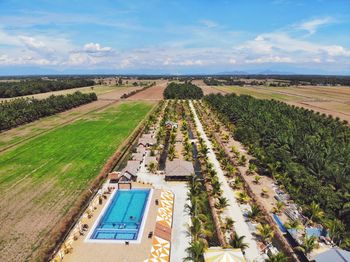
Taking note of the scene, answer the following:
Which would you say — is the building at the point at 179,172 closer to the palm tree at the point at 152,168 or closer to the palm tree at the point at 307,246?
the palm tree at the point at 152,168

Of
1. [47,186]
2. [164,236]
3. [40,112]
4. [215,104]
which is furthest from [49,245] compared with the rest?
[215,104]

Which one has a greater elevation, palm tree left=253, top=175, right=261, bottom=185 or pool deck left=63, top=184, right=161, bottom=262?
palm tree left=253, top=175, right=261, bottom=185

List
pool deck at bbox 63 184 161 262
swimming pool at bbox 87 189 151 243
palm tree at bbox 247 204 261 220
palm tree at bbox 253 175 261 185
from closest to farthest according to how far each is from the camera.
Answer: pool deck at bbox 63 184 161 262, swimming pool at bbox 87 189 151 243, palm tree at bbox 247 204 261 220, palm tree at bbox 253 175 261 185

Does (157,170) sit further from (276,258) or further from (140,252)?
(276,258)

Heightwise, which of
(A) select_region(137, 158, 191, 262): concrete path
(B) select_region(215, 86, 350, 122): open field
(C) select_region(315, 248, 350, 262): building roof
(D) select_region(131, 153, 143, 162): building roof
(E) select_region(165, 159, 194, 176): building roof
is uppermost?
(B) select_region(215, 86, 350, 122): open field

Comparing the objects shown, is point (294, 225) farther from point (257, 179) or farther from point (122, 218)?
point (122, 218)

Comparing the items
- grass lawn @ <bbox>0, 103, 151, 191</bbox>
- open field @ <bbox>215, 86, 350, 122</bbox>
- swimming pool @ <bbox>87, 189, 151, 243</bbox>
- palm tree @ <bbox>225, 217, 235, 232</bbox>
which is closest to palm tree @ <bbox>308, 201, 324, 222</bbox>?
palm tree @ <bbox>225, 217, 235, 232</bbox>

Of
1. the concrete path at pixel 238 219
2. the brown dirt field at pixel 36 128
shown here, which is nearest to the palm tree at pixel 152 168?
the concrete path at pixel 238 219

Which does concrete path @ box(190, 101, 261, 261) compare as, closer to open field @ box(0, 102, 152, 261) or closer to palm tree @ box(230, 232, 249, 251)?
palm tree @ box(230, 232, 249, 251)
